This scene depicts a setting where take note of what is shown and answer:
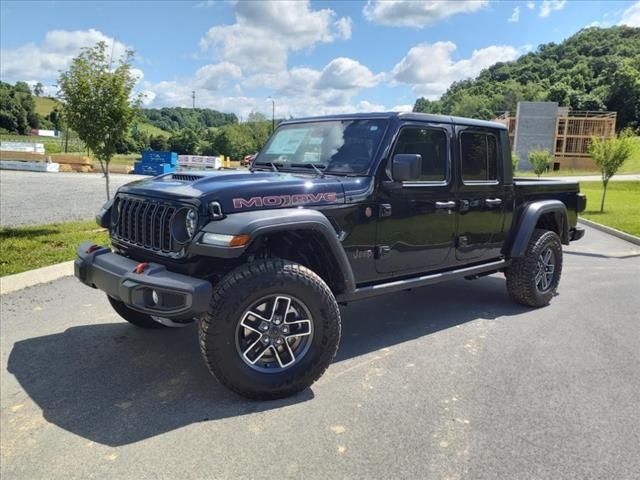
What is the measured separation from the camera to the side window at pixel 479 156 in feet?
15.5

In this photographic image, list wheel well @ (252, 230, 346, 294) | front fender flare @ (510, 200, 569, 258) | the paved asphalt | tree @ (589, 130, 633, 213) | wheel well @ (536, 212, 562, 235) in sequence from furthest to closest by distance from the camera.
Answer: tree @ (589, 130, 633, 213) < wheel well @ (536, 212, 562, 235) < front fender flare @ (510, 200, 569, 258) < wheel well @ (252, 230, 346, 294) < the paved asphalt

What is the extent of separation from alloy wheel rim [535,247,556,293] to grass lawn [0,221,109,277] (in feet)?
19.3

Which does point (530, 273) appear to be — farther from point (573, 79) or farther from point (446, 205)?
point (573, 79)

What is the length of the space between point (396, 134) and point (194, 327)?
252cm

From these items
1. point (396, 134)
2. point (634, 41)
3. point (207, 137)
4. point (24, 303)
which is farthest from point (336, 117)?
point (634, 41)

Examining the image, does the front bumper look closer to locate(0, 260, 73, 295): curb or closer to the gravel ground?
locate(0, 260, 73, 295): curb

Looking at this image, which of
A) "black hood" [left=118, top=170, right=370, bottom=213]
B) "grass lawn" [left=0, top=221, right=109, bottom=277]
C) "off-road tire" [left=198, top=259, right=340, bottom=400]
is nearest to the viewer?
"off-road tire" [left=198, top=259, right=340, bottom=400]

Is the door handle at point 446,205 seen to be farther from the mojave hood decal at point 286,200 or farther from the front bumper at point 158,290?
the front bumper at point 158,290

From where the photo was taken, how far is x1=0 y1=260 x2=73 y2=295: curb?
218 inches

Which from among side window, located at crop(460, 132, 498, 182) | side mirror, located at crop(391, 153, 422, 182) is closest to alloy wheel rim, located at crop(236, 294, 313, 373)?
side mirror, located at crop(391, 153, 422, 182)

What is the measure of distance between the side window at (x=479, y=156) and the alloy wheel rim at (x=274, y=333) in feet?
7.27

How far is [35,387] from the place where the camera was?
3.48m

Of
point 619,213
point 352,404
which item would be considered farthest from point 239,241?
point 619,213

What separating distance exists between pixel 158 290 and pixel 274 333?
2.65ft
